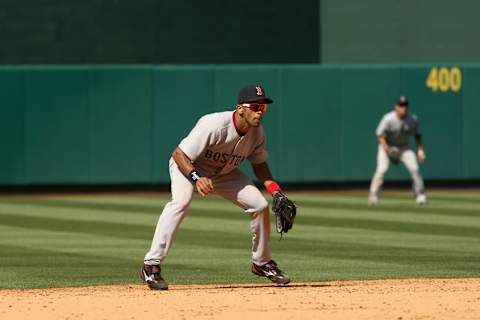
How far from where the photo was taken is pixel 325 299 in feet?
34.3

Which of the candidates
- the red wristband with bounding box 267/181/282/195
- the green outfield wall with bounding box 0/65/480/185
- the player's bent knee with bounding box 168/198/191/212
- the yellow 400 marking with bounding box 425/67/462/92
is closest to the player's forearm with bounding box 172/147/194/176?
the player's bent knee with bounding box 168/198/191/212

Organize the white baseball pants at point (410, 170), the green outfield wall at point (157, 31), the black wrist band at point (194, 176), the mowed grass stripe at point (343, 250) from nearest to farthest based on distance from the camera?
the black wrist band at point (194, 176) → the mowed grass stripe at point (343, 250) → the white baseball pants at point (410, 170) → the green outfield wall at point (157, 31)

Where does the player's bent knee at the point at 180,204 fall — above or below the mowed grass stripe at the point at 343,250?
above

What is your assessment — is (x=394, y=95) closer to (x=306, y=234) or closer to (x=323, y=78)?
(x=323, y=78)

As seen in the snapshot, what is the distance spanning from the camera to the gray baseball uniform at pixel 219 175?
11.0 meters

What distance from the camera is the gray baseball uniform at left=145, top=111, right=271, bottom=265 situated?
1102cm

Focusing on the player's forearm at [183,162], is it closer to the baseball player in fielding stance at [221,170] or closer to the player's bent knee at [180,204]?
the baseball player in fielding stance at [221,170]

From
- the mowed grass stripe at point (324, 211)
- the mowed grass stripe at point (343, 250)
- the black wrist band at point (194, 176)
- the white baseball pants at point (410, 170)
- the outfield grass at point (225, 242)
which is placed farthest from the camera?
the white baseball pants at point (410, 170)

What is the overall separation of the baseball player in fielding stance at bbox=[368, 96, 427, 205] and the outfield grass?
0.35 m

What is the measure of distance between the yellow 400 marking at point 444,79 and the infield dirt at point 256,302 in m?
16.7

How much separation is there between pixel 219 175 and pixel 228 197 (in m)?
0.20

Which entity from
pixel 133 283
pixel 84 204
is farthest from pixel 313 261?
pixel 84 204

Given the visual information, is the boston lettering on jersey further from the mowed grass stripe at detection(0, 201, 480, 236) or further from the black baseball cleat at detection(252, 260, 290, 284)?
the mowed grass stripe at detection(0, 201, 480, 236)

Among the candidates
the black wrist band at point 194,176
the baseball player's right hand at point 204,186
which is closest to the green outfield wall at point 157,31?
the black wrist band at point 194,176
